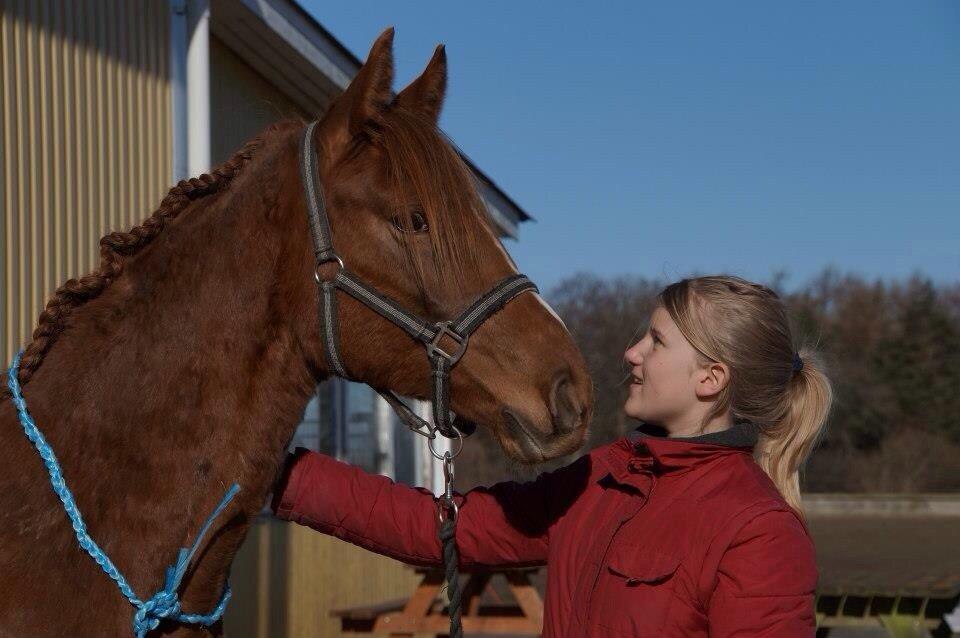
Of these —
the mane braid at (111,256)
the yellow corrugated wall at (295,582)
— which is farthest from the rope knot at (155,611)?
the yellow corrugated wall at (295,582)

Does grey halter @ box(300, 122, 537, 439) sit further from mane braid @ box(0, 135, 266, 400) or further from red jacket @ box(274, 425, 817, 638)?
red jacket @ box(274, 425, 817, 638)

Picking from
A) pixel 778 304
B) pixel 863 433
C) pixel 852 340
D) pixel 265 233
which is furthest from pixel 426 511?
pixel 852 340

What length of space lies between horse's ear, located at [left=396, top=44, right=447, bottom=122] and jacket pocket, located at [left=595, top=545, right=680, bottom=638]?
1075mm

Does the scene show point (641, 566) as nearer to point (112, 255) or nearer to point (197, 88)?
point (112, 255)

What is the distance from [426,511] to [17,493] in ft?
2.98

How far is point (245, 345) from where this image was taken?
2186 mm

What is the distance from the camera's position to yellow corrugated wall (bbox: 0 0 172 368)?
420 cm

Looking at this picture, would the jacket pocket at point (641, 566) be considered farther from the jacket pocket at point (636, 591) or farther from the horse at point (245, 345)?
the horse at point (245, 345)

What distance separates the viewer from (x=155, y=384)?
6.95ft

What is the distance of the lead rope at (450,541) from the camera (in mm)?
2244

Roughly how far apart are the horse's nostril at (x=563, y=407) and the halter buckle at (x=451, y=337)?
0.67 ft

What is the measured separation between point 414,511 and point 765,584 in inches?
34.7

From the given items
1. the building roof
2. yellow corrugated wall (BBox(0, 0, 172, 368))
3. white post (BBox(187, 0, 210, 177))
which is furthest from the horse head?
the building roof

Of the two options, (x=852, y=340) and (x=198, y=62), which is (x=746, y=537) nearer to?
(x=198, y=62)
